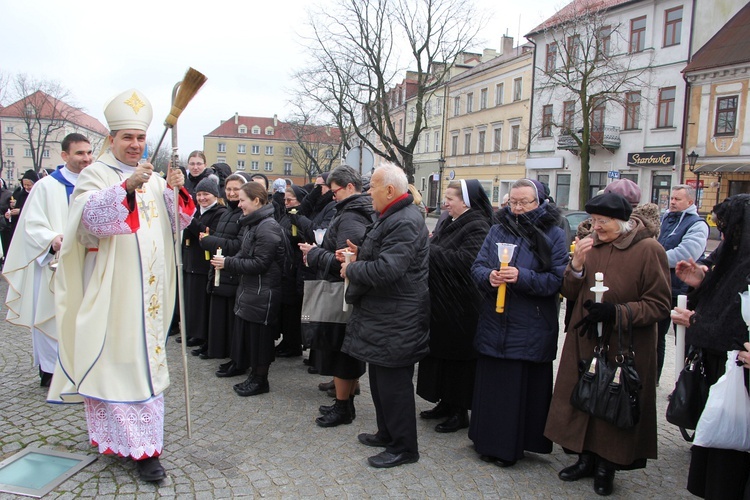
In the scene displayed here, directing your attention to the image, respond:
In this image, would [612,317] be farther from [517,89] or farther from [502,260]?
[517,89]

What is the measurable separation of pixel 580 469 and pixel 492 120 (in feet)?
122

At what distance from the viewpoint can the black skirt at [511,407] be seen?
3598mm

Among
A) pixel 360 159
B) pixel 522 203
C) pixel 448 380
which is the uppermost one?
pixel 360 159

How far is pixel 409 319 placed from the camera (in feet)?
11.6

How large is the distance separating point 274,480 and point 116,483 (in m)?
0.89

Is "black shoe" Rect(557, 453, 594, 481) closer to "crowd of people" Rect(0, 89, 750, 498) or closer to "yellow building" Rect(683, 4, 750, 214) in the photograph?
"crowd of people" Rect(0, 89, 750, 498)

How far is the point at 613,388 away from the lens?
10.2 ft

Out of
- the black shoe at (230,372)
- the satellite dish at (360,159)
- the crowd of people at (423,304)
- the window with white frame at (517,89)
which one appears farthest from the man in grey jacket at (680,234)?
the window with white frame at (517,89)

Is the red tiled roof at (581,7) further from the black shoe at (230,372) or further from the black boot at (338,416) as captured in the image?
the black boot at (338,416)

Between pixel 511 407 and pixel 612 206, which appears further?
pixel 511 407

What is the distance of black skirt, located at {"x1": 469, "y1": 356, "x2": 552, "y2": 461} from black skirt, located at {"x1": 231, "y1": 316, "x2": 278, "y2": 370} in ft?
6.34

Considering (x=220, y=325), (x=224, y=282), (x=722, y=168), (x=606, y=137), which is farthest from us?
(x=606, y=137)

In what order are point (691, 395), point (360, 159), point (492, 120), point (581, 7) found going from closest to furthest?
point (691, 395) → point (360, 159) → point (581, 7) → point (492, 120)

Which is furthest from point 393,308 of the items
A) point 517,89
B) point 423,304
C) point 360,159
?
point 517,89
